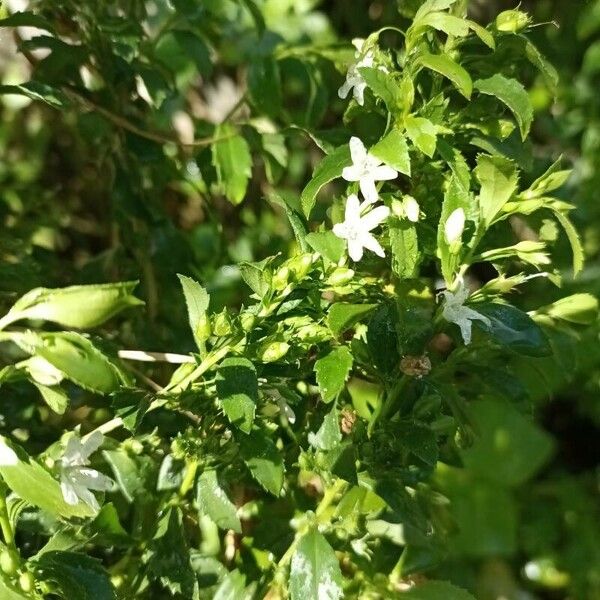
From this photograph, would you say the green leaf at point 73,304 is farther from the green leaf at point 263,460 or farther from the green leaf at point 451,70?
the green leaf at point 451,70

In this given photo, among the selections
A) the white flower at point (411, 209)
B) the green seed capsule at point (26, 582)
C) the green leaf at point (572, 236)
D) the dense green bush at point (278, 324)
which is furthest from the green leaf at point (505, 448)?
the green seed capsule at point (26, 582)

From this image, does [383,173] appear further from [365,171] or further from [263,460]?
[263,460]

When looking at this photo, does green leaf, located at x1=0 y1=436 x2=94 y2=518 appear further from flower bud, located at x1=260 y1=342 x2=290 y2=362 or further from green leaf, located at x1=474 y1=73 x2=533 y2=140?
green leaf, located at x1=474 y1=73 x2=533 y2=140

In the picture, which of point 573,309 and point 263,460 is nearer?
point 263,460

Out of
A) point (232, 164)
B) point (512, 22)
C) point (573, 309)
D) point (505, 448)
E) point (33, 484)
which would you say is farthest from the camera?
point (505, 448)

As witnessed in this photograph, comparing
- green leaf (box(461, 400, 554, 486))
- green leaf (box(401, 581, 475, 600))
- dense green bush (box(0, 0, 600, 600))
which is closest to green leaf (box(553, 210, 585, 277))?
dense green bush (box(0, 0, 600, 600))

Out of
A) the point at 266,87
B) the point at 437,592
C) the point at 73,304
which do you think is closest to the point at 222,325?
the point at 73,304

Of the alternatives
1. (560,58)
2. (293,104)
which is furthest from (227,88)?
(560,58)

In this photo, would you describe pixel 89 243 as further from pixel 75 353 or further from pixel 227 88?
pixel 75 353
